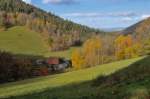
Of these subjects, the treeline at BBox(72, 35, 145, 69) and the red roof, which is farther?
the red roof

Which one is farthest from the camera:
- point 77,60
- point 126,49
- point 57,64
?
point 57,64

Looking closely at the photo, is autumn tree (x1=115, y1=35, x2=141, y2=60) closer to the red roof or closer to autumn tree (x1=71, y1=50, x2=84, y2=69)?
autumn tree (x1=71, y1=50, x2=84, y2=69)

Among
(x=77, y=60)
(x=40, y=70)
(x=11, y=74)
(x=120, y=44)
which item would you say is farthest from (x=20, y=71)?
(x=120, y=44)

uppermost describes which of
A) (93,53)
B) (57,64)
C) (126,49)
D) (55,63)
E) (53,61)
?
(126,49)

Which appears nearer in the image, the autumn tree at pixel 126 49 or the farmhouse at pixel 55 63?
the autumn tree at pixel 126 49

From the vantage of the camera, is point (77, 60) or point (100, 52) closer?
point (77, 60)

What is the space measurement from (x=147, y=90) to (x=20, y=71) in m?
99.7

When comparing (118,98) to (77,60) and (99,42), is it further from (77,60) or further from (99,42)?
(99,42)

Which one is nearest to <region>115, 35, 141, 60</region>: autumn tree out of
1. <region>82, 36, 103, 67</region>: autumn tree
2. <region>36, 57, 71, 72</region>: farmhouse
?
<region>82, 36, 103, 67</region>: autumn tree

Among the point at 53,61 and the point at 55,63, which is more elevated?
the point at 53,61

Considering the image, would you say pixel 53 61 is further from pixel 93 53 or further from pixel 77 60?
pixel 77 60

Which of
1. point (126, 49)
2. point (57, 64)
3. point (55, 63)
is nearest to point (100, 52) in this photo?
point (57, 64)

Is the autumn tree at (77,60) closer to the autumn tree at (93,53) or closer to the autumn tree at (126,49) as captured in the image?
the autumn tree at (93,53)

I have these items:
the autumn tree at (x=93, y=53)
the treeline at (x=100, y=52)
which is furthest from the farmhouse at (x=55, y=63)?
the autumn tree at (x=93, y=53)
